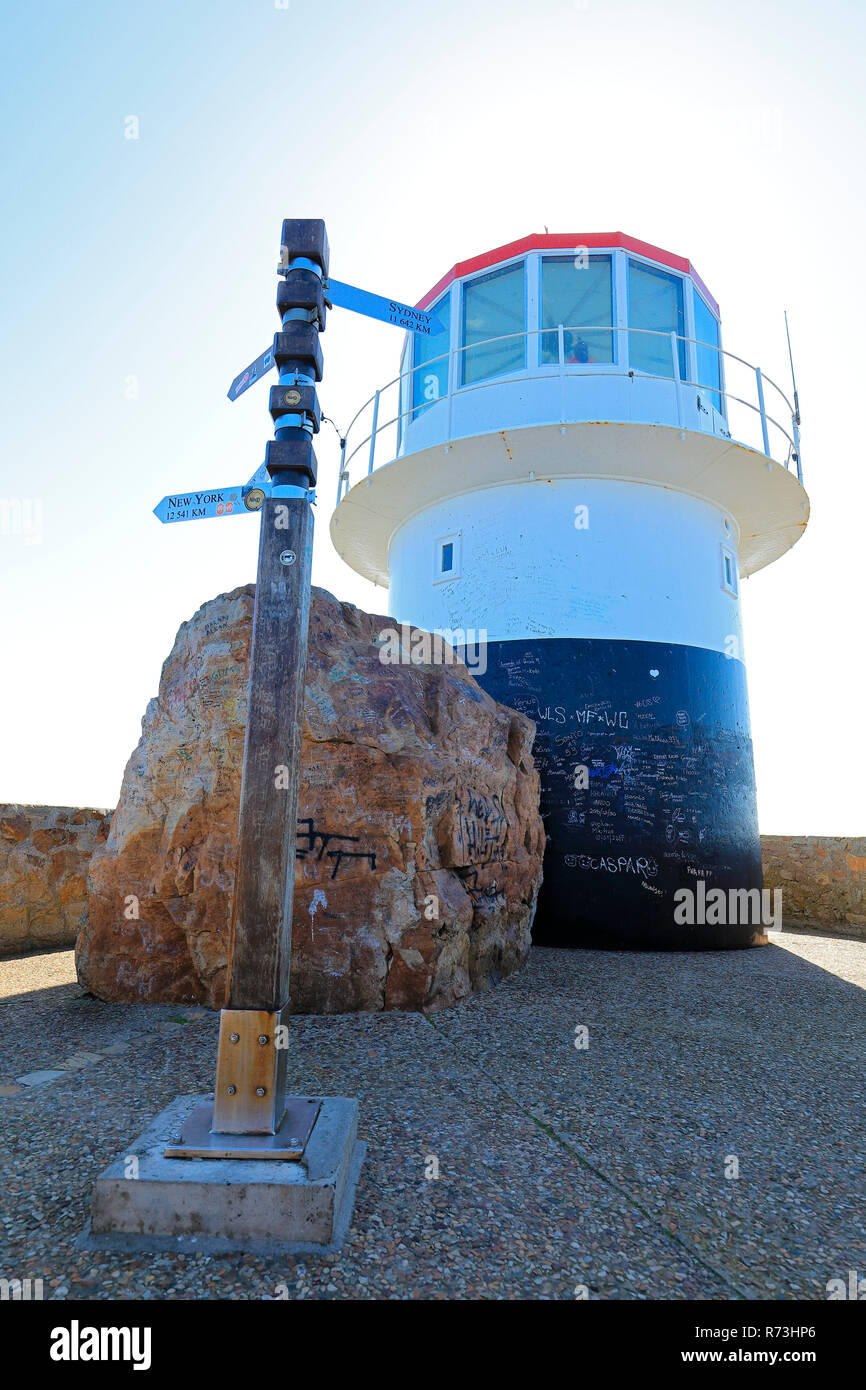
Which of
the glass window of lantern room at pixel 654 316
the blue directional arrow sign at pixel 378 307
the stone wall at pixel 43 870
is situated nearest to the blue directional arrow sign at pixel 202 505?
the blue directional arrow sign at pixel 378 307

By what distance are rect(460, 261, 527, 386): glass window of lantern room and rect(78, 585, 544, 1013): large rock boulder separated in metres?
5.57

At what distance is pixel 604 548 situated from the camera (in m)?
9.84

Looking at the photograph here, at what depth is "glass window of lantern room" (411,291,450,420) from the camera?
425 inches

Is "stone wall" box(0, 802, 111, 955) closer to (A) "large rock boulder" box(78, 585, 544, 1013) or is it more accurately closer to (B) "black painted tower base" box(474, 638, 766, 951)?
(A) "large rock boulder" box(78, 585, 544, 1013)

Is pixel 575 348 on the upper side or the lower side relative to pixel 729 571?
upper

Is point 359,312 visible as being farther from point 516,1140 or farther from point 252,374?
point 516,1140

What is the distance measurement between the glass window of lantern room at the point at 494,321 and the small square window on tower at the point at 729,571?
12.9 ft

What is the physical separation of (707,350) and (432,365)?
4.00m

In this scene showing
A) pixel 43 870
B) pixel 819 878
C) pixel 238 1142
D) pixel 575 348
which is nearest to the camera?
pixel 238 1142

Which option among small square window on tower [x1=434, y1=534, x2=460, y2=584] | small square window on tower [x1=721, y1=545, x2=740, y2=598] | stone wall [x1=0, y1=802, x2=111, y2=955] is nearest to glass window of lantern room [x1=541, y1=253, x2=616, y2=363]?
small square window on tower [x1=434, y1=534, x2=460, y2=584]

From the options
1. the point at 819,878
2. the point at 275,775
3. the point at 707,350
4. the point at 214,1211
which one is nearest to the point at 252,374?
the point at 275,775

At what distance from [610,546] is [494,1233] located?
8.43 m
